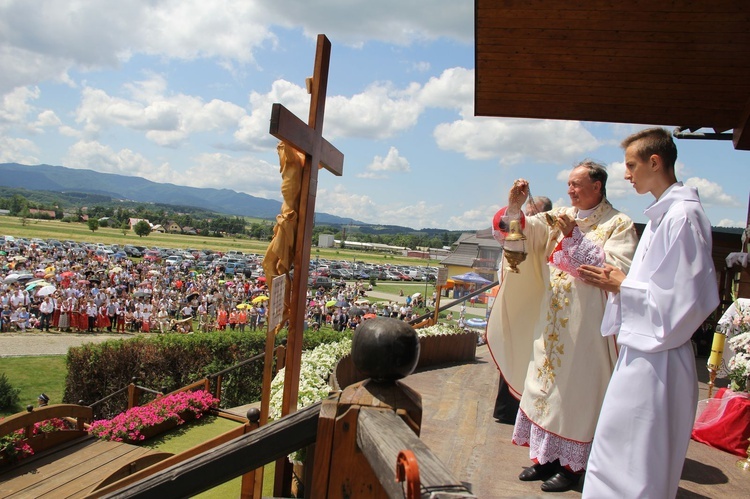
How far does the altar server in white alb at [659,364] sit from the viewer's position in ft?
7.54

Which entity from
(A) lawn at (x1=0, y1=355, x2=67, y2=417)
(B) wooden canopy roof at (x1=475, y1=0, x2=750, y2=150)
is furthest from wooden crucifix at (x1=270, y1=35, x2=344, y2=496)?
(A) lawn at (x1=0, y1=355, x2=67, y2=417)

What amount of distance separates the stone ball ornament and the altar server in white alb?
1.41m

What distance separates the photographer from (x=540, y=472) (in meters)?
3.85

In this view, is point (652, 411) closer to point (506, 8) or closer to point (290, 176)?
point (290, 176)

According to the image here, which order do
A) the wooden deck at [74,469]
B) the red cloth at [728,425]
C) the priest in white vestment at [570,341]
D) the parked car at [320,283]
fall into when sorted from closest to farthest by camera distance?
the priest in white vestment at [570,341], the red cloth at [728,425], the wooden deck at [74,469], the parked car at [320,283]

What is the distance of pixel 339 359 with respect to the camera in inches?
263

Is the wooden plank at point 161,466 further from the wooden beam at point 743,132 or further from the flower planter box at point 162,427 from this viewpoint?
the wooden beam at point 743,132

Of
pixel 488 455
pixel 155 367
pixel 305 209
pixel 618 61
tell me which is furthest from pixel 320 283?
pixel 305 209

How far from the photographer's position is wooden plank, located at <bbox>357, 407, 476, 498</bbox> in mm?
982

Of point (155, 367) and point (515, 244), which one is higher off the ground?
point (515, 244)

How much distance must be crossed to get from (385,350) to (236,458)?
61 cm

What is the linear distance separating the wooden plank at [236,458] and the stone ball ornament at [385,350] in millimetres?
292

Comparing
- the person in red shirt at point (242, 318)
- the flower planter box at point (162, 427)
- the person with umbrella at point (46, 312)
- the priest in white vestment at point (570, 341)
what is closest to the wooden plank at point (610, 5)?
the priest in white vestment at point (570, 341)

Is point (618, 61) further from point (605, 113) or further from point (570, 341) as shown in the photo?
point (570, 341)
